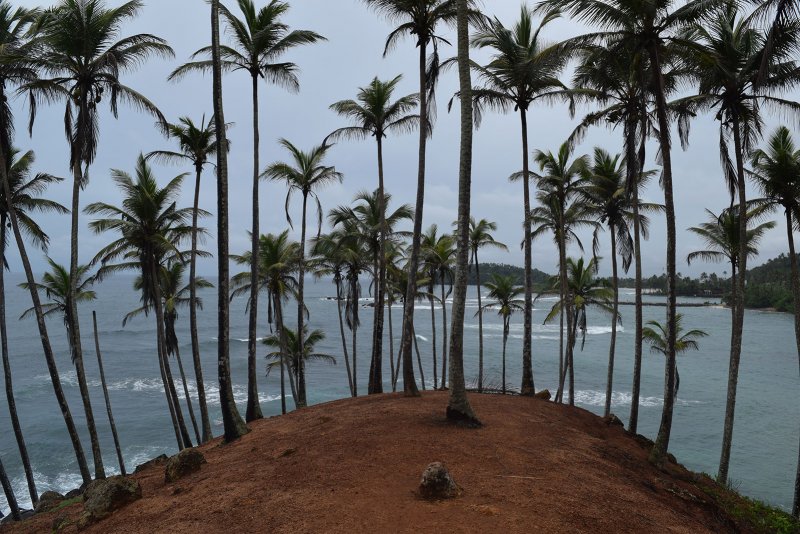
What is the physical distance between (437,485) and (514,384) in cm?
3728

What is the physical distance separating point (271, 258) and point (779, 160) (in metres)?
18.1

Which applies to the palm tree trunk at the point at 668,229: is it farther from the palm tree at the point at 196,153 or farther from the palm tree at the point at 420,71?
the palm tree at the point at 196,153

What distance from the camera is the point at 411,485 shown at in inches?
247

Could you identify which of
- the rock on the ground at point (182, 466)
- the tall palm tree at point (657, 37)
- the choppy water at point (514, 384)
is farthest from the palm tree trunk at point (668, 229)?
the choppy water at point (514, 384)

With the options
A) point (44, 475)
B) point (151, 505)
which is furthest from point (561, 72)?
point (44, 475)

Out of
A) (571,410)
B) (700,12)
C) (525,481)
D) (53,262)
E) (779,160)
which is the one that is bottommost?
(571,410)

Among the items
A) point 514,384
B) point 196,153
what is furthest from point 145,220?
point 514,384

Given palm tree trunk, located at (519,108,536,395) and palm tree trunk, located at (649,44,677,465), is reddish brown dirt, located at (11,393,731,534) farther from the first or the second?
palm tree trunk, located at (519,108,536,395)

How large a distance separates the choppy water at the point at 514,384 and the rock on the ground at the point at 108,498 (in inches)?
716

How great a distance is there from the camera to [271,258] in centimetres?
2048

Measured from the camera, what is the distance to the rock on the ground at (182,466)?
822 centimetres

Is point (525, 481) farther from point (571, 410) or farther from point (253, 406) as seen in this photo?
point (253, 406)

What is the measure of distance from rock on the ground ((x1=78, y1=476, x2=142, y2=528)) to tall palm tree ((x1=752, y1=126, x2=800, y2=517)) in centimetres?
1659

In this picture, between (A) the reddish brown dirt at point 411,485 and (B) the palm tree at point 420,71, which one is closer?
(A) the reddish brown dirt at point 411,485
